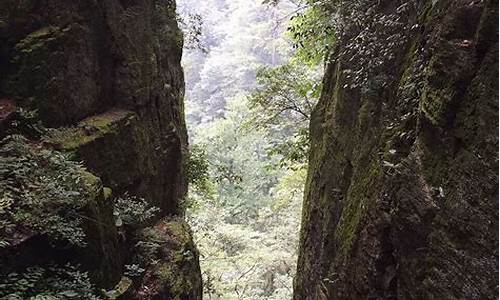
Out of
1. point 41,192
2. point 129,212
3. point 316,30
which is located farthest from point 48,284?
point 316,30

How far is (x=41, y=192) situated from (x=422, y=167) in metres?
4.26

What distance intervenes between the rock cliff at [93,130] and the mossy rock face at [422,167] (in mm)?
3267

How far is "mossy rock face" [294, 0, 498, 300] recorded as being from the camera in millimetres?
3586

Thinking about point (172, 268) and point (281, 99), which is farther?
point (281, 99)

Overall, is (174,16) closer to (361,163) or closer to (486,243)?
(361,163)

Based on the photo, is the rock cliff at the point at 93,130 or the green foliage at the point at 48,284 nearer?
the green foliage at the point at 48,284

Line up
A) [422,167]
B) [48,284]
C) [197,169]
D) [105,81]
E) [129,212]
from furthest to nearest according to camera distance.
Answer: [197,169] → [105,81] → [129,212] → [48,284] → [422,167]

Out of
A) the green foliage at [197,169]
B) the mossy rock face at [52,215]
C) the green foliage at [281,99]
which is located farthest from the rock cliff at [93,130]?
the green foliage at [281,99]

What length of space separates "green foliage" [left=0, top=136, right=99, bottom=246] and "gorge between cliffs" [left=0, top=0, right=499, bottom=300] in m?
0.02

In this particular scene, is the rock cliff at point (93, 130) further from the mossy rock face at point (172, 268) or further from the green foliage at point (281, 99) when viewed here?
the green foliage at point (281, 99)

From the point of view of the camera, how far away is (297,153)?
12.8 metres

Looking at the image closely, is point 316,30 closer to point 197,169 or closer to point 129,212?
point 129,212

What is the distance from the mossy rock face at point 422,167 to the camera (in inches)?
141

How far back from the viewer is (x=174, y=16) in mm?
11406
